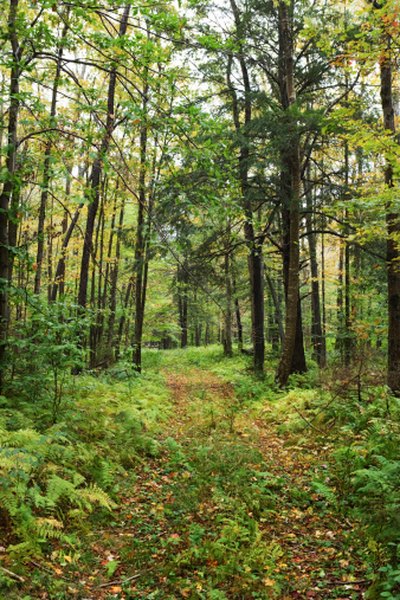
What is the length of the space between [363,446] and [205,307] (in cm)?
2106

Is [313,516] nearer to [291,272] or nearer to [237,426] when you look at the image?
[237,426]

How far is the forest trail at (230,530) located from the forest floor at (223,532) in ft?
0.04

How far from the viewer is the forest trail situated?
11.6 ft

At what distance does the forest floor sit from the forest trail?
11 millimetres

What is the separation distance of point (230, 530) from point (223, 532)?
3.0 inches

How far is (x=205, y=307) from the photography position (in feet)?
87.3

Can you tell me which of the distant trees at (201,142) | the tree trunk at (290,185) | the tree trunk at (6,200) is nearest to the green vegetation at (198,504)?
the tree trunk at (6,200)

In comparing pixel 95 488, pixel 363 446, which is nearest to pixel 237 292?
pixel 363 446

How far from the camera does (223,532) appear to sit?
4.17 metres

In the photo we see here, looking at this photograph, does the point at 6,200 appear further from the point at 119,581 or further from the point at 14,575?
the point at 119,581

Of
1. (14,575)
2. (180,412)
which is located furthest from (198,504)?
(180,412)

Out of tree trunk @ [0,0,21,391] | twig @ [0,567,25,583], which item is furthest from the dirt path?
tree trunk @ [0,0,21,391]

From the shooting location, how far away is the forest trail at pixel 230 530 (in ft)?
11.6

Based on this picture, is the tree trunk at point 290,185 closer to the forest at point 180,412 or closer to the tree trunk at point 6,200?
the forest at point 180,412
